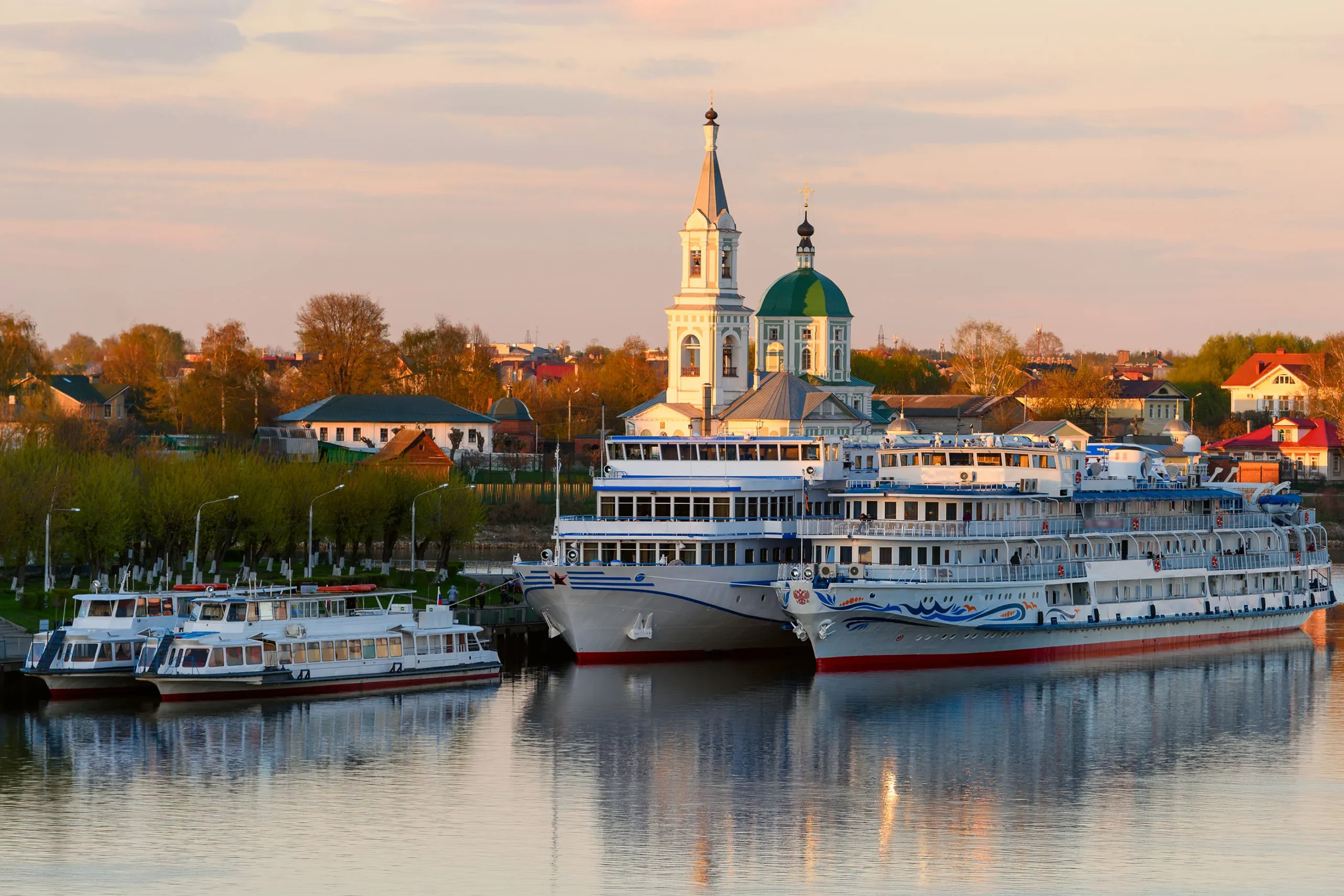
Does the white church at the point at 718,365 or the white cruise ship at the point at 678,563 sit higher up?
the white church at the point at 718,365

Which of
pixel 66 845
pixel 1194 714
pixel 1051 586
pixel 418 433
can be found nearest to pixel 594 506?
pixel 418 433

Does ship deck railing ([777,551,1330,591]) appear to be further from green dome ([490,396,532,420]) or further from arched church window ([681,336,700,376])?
green dome ([490,396,532,420])

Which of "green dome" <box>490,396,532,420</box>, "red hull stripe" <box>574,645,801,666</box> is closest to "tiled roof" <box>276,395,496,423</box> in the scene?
"green dome" <box>490,396,532,420</box>

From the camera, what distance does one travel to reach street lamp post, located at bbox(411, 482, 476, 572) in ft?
262

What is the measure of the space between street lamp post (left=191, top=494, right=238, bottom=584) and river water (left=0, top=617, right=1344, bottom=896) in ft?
36.4

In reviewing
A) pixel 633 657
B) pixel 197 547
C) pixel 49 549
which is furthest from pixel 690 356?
pixel 49 549

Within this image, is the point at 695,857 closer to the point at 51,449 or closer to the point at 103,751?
the point at 103,751

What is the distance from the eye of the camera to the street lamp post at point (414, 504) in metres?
79.8

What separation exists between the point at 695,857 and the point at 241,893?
30.8ft

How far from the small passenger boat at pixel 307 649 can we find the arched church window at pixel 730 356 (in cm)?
7805

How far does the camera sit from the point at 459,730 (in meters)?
57.2

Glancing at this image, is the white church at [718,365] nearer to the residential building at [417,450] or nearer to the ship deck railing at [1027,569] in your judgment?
the residential building at [417,450]

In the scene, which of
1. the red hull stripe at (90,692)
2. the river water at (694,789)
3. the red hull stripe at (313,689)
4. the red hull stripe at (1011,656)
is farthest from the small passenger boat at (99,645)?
the red hull stripe at (1011,656)

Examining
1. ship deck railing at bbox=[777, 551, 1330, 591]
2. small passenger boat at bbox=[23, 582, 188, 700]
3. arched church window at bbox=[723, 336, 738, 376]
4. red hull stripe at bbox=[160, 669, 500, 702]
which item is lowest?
red hull stripe at bbox=[160, 669, 500, 702]
